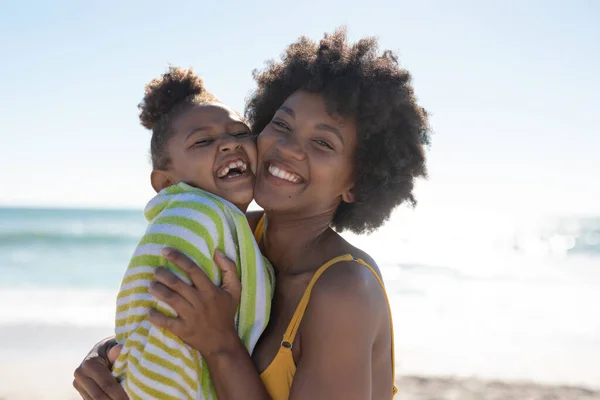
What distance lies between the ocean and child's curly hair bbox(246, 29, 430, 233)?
0.91 feet

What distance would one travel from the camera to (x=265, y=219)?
3250 mm

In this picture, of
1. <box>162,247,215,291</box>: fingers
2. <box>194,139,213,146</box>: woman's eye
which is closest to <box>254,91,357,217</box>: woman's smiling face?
<box>194,139,213,146</box>: woman's eye

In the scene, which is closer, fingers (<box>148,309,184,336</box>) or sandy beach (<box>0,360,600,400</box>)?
fingers (<box>148,309,184,336</box>)

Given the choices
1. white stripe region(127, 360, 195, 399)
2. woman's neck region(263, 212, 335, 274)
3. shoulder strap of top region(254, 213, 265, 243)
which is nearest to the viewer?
white stripe region(127, 360, 195, 399)

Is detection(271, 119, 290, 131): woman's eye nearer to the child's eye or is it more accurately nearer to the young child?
the young child

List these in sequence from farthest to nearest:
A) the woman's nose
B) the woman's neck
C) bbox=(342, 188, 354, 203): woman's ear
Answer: bbox=(342, 188, 354, 203): woman's ear < the woman's neck < the woman's nose

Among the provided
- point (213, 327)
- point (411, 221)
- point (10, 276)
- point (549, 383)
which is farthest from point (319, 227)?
point (411, 221)

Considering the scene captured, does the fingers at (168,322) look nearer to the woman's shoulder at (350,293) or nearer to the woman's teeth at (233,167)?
the woman's shoulder at (350,293)

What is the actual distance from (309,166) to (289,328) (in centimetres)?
72

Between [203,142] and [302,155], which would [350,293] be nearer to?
[302,155]

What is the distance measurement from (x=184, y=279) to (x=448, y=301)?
11.4 m

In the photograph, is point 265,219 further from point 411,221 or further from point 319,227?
point 411,221

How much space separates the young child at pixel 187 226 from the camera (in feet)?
7.80

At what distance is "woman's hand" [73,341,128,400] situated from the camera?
2.50 metres
